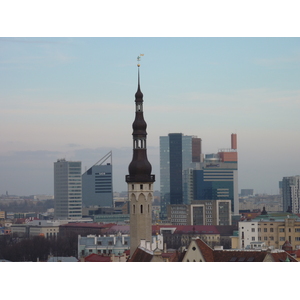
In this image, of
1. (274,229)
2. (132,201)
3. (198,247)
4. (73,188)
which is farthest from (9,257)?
(73,188)

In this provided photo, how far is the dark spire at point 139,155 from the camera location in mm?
54562

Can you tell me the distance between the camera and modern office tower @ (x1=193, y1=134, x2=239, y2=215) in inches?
7279

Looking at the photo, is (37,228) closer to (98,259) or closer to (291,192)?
(291,192)

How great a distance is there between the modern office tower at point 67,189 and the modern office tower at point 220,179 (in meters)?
24.4

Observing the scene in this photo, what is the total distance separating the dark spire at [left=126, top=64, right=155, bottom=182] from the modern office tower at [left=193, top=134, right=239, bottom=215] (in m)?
126

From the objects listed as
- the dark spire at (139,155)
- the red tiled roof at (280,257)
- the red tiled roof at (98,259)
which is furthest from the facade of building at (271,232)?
the red tiled roof at (280,257)

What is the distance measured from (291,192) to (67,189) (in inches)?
1725

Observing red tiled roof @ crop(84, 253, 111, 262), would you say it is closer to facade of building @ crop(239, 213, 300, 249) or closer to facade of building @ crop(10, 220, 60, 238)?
facade of building @ crop(239, 213, 300, 249)

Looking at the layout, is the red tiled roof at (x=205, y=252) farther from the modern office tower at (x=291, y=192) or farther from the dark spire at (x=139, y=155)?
the modern office tower at (x=291, y=192)

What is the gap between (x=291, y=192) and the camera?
184875 millimetres

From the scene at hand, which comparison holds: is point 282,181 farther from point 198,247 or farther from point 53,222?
point 198,247

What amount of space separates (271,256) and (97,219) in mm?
124728

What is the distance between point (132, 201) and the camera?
2137 inches

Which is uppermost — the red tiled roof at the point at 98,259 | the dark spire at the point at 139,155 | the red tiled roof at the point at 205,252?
the dark spire at the point at 139,155
